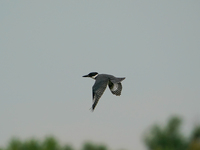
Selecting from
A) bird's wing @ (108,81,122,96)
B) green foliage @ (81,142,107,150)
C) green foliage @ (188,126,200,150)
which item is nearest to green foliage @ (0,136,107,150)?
green foliage @ (81,142,107,150)

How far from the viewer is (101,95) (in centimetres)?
965

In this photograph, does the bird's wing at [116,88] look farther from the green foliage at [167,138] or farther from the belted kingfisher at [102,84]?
the green foliage at [167,138]

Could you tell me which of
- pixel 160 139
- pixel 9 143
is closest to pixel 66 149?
pixel 9 143

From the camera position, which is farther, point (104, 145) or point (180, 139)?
point (180, 139)

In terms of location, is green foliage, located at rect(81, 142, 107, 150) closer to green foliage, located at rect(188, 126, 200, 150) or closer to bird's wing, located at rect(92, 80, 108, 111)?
green foliage, located at rect(188, 126, 200, 150)

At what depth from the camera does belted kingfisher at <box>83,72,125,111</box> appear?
9.60 metres

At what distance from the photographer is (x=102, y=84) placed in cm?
1000

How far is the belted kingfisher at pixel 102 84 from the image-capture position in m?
9.60

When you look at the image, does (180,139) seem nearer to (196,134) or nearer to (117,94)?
(196,134)

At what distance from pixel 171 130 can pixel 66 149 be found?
8.48 m

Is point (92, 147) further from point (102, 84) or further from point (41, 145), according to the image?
point (102, 84)

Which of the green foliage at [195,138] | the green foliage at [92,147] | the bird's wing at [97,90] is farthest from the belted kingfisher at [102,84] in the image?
the green foliage at [92,147]

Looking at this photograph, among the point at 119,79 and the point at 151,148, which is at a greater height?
the point at 119,79

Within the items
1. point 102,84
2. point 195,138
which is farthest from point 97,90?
Result: point 195,138
